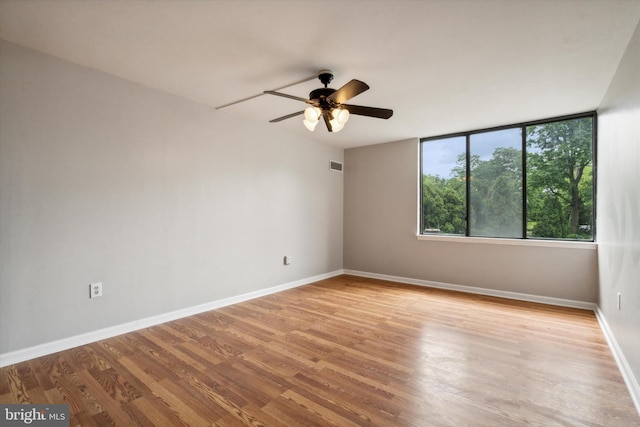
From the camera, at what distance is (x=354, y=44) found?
2.23m

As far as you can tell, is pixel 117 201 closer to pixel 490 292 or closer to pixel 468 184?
pixel 468 184

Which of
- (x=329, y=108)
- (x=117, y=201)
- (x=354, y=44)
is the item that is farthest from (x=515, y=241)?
(x=117, y=201)

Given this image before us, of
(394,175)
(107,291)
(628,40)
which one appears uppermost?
(628,40)

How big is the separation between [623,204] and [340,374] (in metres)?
2.45

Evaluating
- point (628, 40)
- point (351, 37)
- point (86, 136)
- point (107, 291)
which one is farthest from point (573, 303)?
point (86, 136)

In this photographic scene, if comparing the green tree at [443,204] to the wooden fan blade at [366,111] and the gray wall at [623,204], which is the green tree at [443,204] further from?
the wooden fan blade at [366,111]

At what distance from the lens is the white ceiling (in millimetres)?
1868

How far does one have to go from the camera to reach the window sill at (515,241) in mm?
3609

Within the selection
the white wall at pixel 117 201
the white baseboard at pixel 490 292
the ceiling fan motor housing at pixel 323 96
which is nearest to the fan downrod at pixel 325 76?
the ceiling fan motor housing at pixel 323 96

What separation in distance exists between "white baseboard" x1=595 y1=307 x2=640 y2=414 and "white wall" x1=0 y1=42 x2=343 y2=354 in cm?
354

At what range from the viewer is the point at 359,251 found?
5.48 metres

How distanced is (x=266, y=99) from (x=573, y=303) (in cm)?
435

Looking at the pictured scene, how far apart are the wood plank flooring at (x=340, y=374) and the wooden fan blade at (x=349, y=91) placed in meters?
2.06

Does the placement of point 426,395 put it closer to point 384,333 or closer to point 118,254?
point 384,333
